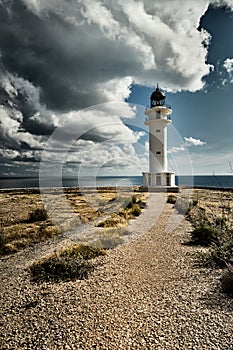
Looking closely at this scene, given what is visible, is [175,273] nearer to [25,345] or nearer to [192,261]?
[192,261]

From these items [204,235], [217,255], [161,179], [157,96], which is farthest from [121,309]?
[157,96]

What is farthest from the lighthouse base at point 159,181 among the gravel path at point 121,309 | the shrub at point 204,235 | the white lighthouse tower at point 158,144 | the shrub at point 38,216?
the gravel path at point 121,309

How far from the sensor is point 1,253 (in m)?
7.73

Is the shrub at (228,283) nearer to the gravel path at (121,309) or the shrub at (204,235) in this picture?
the gravel path at (121,309)

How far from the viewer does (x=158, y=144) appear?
3053 centimetres

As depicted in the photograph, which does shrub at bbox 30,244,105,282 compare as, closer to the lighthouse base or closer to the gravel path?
the gravel path

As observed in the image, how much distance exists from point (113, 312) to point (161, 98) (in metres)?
31.9

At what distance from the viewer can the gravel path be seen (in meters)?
3.54

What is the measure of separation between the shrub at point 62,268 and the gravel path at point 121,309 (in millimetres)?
253

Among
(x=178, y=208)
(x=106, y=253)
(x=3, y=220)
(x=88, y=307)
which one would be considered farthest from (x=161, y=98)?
(x=88, y=307)

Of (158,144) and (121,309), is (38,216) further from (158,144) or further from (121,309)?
(158,144)

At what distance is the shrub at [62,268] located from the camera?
5.80 m

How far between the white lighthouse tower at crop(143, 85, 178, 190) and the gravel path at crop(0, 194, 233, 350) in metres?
23.0

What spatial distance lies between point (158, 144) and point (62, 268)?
2619cm
